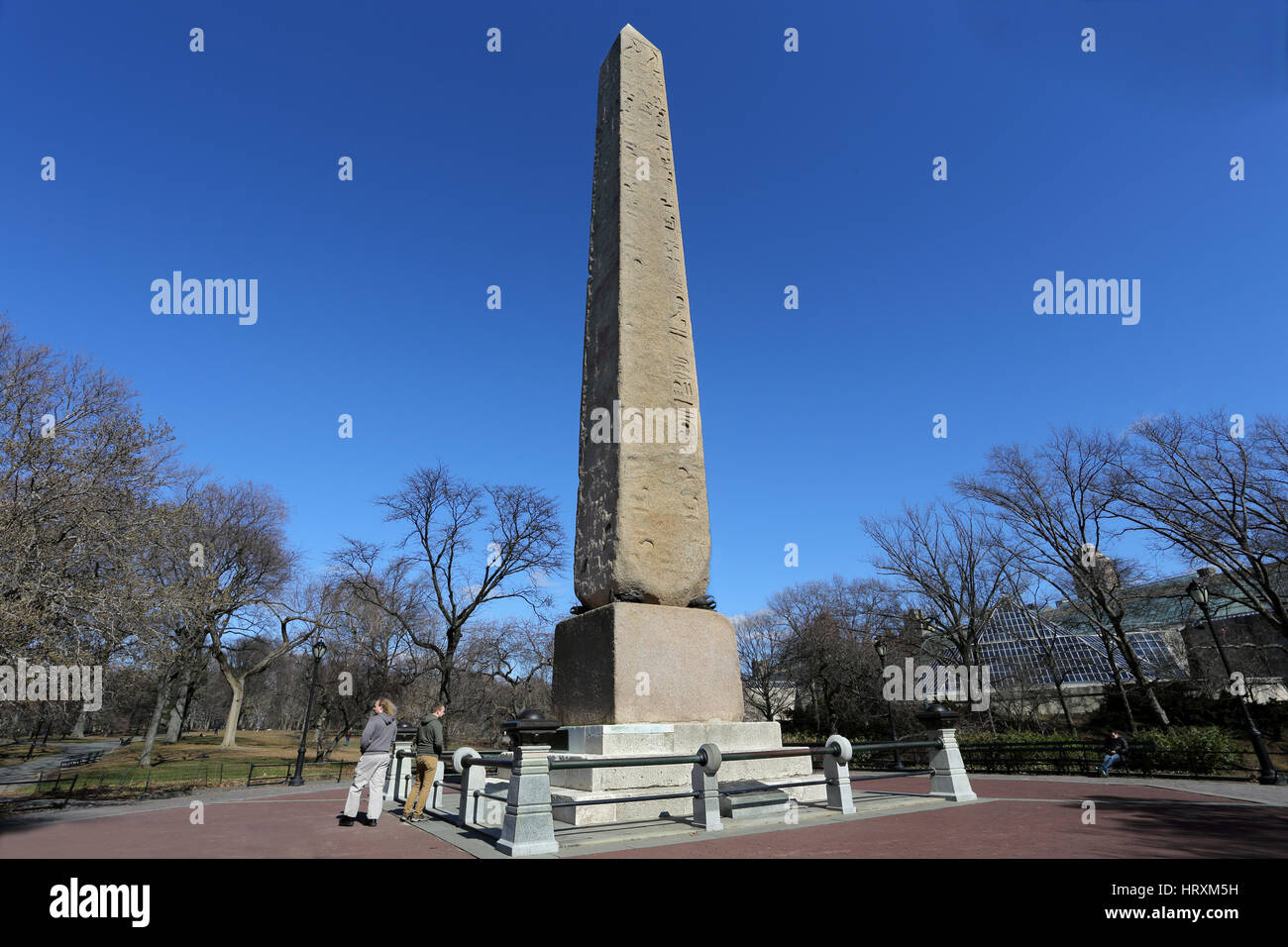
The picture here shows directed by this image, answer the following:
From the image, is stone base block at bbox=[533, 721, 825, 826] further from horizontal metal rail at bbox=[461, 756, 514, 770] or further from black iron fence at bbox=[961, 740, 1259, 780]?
black iron fence at bbox=[961, 740, 1259, 780]

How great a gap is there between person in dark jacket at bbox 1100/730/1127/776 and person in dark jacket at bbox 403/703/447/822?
14346mm

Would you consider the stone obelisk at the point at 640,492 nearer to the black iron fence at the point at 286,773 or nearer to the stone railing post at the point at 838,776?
the stone railing post at the point at 838,776

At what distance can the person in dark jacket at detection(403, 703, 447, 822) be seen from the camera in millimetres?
8289

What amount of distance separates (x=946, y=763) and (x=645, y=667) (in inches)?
201

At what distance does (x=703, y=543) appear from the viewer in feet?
25.7

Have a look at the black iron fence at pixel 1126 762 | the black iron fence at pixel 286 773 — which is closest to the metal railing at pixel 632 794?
the black iron fence at pixel 1126 762

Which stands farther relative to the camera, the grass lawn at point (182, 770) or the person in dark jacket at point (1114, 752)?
the grass lawn at point (182, 770)

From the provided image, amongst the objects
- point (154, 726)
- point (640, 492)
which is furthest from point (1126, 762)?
point (154, 726)

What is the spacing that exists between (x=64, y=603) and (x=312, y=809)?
4.87 m

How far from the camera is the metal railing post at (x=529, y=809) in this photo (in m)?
5.13

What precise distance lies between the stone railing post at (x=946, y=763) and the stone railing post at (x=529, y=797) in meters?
5.70

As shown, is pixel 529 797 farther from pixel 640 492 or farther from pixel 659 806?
pixel 640 492

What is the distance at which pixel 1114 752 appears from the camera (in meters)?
14.6

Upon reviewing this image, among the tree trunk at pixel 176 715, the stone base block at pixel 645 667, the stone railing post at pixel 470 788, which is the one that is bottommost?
the tree trunk at pixel 176 715
